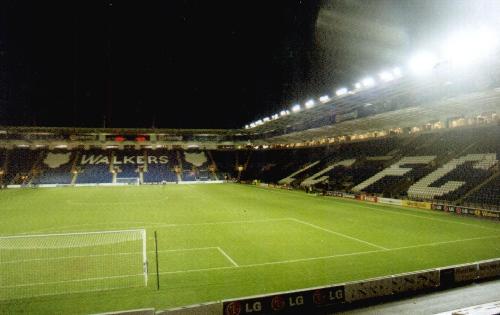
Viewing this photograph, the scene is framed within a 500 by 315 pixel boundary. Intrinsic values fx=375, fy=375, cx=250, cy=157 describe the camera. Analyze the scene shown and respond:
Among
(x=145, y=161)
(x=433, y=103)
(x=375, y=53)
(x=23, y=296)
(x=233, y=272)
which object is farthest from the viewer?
(x=145, y=161)

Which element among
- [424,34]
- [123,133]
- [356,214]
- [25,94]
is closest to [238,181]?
[123,133]

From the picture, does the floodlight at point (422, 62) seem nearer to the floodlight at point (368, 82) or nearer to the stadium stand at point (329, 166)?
the floodlight at point (368, 82)

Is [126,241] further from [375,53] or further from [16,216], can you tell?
[375,53]

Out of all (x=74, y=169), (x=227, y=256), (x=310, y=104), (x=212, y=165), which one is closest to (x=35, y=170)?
(x=74, y=169)

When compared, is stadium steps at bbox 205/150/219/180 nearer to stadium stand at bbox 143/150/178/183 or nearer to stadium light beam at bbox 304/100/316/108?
stadium stand at bbox 143/150/178/183

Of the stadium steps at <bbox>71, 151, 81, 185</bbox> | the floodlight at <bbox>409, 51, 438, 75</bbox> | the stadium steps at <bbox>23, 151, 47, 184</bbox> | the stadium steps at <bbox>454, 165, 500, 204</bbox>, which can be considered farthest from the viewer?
the stadium steps at <bbox>71, 151, 81, 185</bbox>

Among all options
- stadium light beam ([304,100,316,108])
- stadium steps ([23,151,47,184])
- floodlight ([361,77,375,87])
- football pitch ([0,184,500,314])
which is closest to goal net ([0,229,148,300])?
football pitch ([0,184,500,314])

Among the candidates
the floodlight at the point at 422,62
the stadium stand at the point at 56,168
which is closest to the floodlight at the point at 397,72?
the floodlight at the point at 422,62

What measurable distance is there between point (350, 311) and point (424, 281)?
267 cm

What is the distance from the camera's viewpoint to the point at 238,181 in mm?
61938

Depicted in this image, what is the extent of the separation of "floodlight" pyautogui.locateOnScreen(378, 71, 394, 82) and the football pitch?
8.75 m

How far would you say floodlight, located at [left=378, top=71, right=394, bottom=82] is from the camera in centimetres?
2334

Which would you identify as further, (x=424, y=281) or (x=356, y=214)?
(x=356, y=214)

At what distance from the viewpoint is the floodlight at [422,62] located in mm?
19375
